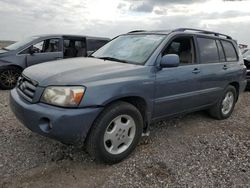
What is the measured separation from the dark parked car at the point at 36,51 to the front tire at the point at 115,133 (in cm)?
456

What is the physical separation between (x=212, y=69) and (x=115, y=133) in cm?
245

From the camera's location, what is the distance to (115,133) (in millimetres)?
3740

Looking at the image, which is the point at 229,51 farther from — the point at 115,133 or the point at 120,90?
the point at 115,133

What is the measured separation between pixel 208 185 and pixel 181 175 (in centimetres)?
34

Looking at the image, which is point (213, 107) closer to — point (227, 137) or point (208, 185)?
point (227, 137)

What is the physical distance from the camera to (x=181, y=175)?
3.59 meters

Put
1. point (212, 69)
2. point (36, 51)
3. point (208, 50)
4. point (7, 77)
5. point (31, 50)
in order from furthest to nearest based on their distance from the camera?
point (36, 51) → point (31, 50) → point (7, 77) → point (208, 50) → point (212, 69)

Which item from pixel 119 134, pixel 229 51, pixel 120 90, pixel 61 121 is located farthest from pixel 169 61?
pixel 229 51

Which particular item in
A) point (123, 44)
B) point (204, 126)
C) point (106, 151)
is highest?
point (123, 44)

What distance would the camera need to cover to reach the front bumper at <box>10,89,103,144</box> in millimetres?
3242

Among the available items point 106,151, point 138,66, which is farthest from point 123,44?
point 106,151

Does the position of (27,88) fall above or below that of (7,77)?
above

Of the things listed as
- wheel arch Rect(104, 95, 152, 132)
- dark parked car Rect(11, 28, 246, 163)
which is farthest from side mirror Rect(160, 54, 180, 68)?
wheel arch Rect(104, 95, 152, 132)

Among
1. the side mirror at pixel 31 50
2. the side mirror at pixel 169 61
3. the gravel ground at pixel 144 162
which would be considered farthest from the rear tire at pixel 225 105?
the side mirror at pixel 31 50
